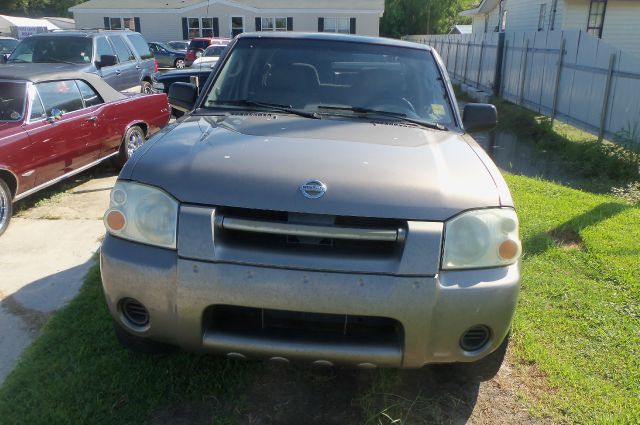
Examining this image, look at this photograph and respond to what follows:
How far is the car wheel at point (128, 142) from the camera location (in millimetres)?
7426

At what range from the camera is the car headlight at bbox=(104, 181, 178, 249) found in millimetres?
2498

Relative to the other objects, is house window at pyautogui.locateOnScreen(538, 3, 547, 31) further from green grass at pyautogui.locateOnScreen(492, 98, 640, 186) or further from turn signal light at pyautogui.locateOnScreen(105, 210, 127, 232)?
turn signal light at pyautogui.locateOnScreen(105, 210, 127, 232)

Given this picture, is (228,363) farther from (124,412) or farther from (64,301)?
(64,301)

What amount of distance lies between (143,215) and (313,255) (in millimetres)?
788

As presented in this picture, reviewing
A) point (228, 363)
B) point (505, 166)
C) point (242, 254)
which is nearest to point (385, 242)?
point (242, 254)

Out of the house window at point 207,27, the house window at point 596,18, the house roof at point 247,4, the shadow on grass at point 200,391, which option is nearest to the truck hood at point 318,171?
the shadow on grass at point 200,391

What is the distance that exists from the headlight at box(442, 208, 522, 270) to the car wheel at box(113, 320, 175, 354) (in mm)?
1531

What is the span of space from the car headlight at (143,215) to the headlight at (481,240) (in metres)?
1.19

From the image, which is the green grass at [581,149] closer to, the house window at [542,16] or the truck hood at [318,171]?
the truck hood at [318,171]

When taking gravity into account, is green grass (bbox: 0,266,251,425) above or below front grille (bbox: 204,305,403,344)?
below

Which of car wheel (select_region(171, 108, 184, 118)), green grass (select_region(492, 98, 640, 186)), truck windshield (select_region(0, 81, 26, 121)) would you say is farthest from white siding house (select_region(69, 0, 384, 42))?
truck windshield (select_region(0, 81, 26, 121))

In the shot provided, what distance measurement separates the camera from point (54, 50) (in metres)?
10.4

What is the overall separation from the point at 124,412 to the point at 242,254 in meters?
1.04

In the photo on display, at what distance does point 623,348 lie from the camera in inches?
137
